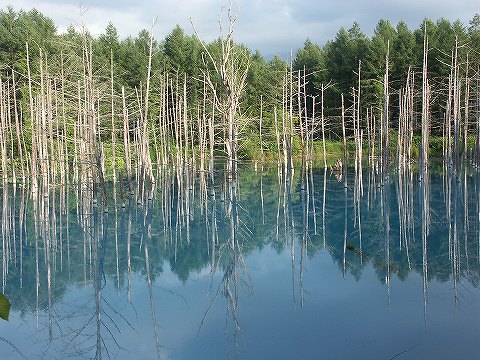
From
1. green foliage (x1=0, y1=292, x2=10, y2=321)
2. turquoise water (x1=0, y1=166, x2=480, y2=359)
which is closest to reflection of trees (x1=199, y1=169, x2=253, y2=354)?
turquoise water (x1=0, y1=166, x2=480, y2=359)

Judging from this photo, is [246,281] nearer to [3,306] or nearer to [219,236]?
[219,236]

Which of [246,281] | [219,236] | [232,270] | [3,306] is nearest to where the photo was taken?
[3,306]

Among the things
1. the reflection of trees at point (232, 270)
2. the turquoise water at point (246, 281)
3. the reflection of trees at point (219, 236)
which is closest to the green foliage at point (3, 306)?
the turquoise water at point (246, 281)

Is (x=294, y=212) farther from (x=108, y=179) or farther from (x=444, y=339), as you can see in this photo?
(x=108, y=179)

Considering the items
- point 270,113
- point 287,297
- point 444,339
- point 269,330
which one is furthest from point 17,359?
point 270,113

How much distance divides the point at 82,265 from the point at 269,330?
393 cm

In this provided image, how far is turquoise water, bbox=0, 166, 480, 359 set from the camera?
496 centimetres

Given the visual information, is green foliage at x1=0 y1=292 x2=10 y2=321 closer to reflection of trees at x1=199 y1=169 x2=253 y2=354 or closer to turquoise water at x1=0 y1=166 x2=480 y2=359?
turquoise water at x1=0 y1=166 x2=480 y2=359

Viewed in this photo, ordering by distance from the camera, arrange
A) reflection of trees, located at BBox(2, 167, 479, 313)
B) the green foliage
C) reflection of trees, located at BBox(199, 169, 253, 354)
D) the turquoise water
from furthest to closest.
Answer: reflection of trees, located at BBox(2, 167, 479, 313)
reflection of trees, located at BBox(199, 169, 253, 354)
the turquoise water
the green foliage

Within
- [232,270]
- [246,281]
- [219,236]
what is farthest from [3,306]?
[219,236]

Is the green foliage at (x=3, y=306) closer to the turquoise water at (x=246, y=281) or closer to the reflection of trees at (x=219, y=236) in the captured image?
the turquoise water at (x=246, y=281)

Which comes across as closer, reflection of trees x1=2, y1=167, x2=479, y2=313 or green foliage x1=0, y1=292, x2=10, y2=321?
green foliage x1=0, y1=292, x2=10, y2=321

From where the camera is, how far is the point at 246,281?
7062 millimetres

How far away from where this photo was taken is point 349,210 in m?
12.4
